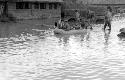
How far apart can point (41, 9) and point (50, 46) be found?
2986 cm

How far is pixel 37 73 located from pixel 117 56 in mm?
5363

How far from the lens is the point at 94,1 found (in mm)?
66250

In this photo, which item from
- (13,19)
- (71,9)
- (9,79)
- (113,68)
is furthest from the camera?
(71,9)

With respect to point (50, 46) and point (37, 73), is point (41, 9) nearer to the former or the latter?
point (50, 46)

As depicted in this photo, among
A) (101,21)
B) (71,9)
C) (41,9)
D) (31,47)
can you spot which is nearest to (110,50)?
(31,47)

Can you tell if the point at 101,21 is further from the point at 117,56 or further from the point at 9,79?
the point at 9,79

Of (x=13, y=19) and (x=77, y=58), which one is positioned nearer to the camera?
(x=77, y=58)

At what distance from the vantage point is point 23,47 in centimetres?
1859

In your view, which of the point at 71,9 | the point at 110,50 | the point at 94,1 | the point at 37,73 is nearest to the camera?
the point at 37,73

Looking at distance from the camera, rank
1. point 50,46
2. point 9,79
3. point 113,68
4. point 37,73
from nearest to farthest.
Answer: point 9,79 < point 37,73 < point 113,68 < point 50,46

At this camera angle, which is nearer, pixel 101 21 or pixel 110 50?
pixel 110 50

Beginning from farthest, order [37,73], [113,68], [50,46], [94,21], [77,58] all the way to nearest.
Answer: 1. [94,21]
2. [50,46]
3. [77,58]
4. [113,68]
5. [37,73]

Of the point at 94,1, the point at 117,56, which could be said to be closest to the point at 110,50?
the point at 117,56

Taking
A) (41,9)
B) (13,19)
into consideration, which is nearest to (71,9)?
(41,9)
